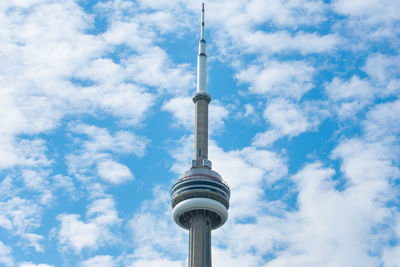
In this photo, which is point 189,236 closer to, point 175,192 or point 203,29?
point 175,192

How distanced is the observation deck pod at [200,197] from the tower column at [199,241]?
4.00 feet

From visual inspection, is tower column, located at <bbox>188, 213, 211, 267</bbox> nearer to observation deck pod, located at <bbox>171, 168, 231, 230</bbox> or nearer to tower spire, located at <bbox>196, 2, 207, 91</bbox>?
observation deck pod, located at <bbox>171, 168, 231, 230</bbox>

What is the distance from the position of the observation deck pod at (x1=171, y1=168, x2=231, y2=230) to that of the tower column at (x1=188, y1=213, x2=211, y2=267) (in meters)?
1.22

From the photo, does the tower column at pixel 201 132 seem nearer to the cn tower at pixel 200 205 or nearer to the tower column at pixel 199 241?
the cn tower at pixel 200 205

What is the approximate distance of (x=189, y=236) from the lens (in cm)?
15362

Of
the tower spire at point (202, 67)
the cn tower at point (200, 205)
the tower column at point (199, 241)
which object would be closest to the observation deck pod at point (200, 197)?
Result: the cn tower at point (200, 205)

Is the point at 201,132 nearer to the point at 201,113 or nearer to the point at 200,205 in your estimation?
the point at 201,113

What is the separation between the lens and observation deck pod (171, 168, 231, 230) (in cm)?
15088

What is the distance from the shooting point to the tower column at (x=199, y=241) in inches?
5792

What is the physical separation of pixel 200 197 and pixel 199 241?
1014cm

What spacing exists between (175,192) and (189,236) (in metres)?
10.9

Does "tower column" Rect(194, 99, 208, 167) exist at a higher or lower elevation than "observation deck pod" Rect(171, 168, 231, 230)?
higher

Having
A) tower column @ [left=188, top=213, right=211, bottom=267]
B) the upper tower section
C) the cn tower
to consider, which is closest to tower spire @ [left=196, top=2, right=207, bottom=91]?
the upper tower section

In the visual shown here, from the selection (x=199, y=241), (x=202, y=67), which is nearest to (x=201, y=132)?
(x=202, y=67)
